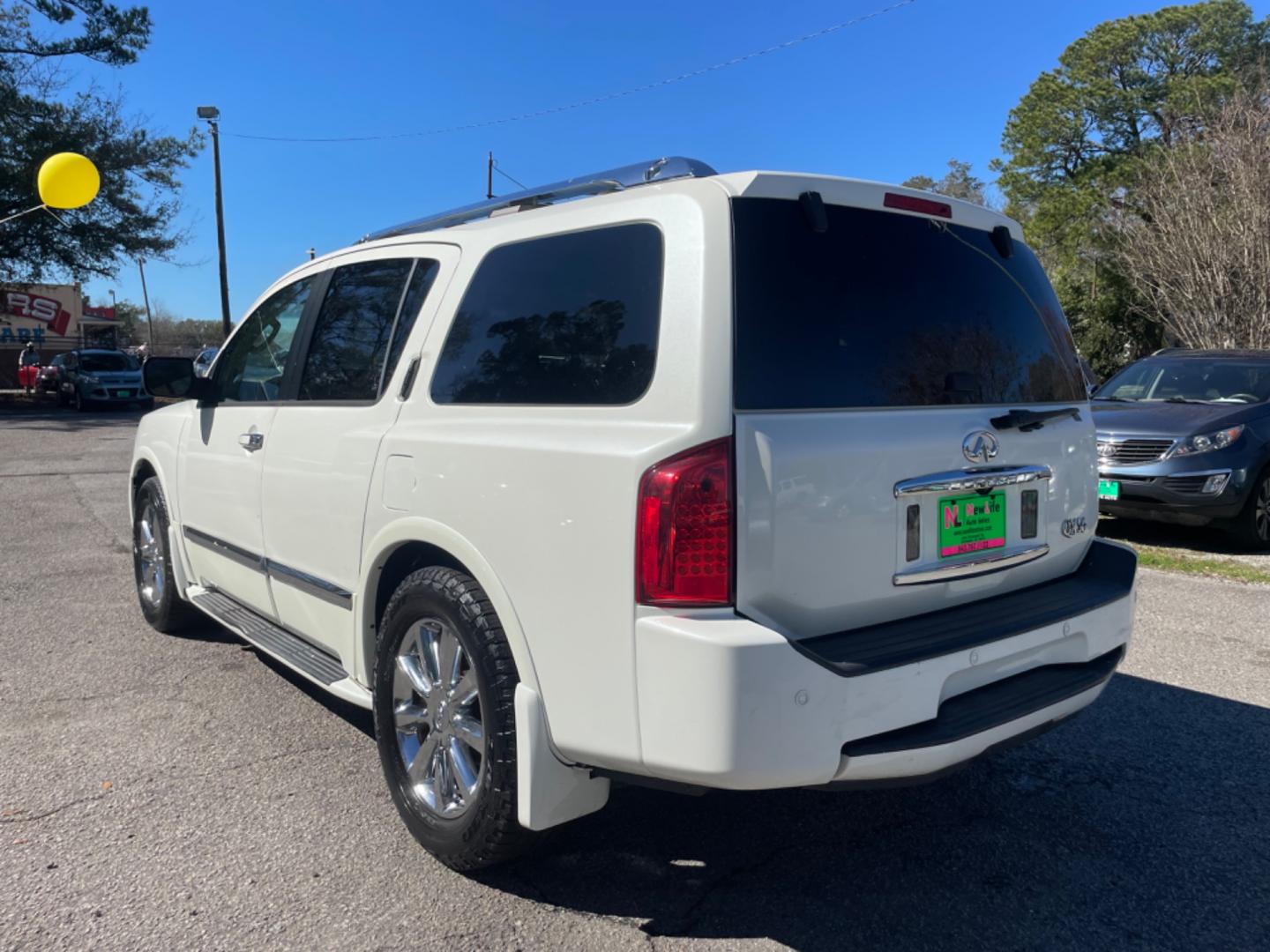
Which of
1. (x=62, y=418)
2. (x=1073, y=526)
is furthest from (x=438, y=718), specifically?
(x=62, y=418)

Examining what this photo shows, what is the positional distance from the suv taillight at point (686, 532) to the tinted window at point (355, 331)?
4.64 feet

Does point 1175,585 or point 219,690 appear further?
point 1175,585

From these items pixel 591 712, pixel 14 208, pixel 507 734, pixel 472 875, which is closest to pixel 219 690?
pixel 472 875

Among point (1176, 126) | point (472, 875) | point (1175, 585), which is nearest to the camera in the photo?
point (472, 875)

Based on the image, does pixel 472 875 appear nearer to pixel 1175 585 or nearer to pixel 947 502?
pixel 947 502

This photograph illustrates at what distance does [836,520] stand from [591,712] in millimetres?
747

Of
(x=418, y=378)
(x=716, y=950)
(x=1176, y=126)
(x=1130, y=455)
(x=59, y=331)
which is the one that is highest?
(x=1176, y=126)

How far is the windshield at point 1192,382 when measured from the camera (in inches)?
323

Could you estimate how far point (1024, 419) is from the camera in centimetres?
281

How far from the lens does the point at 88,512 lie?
927 centimetres

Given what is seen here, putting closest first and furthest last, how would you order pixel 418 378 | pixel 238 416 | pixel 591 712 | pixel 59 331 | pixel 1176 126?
pixel 591 712 < pixel 418 378 < pixel 238 416 < pixel 1176 126 < pixel 59 331

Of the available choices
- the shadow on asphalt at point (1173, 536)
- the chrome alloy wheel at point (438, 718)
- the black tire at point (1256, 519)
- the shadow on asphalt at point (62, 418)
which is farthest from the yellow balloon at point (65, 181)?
the black tire at point (1256, 519)

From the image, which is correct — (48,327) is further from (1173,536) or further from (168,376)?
(1173,536)

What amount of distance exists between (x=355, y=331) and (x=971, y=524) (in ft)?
7.27
